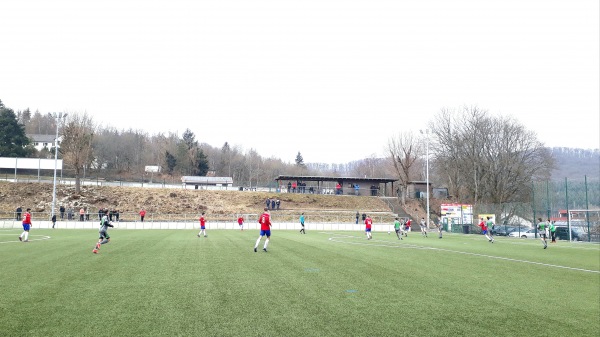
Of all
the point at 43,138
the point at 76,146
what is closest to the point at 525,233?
the point at 76,146

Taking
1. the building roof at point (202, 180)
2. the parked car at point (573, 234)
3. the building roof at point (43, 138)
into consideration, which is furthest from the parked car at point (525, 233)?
the building roof at point (43, 138)

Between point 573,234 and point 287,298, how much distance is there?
117 ft

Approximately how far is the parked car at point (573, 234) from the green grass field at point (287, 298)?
23740 mm

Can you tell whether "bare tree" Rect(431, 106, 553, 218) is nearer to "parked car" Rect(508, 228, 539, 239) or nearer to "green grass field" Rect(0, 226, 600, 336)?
"parked car" Rect(508, 228, 539, 239)

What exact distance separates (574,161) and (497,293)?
6050 inches

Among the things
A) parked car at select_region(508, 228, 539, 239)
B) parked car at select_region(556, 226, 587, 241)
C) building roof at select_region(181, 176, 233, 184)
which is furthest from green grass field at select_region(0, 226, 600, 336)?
building roof at select_region(181, 176, 233, 184)

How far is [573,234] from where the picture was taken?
35.1m

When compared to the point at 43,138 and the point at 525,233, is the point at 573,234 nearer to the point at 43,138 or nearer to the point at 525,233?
the point at 525,233

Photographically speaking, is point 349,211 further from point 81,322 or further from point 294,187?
point 81,322

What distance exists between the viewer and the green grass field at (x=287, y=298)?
22.0 ft

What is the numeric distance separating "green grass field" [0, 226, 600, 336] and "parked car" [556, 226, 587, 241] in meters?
23.7

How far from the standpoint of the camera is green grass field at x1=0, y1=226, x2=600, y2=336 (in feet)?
22.0

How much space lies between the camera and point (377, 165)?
459 feet

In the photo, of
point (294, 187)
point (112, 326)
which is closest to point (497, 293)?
point (112, 326)
